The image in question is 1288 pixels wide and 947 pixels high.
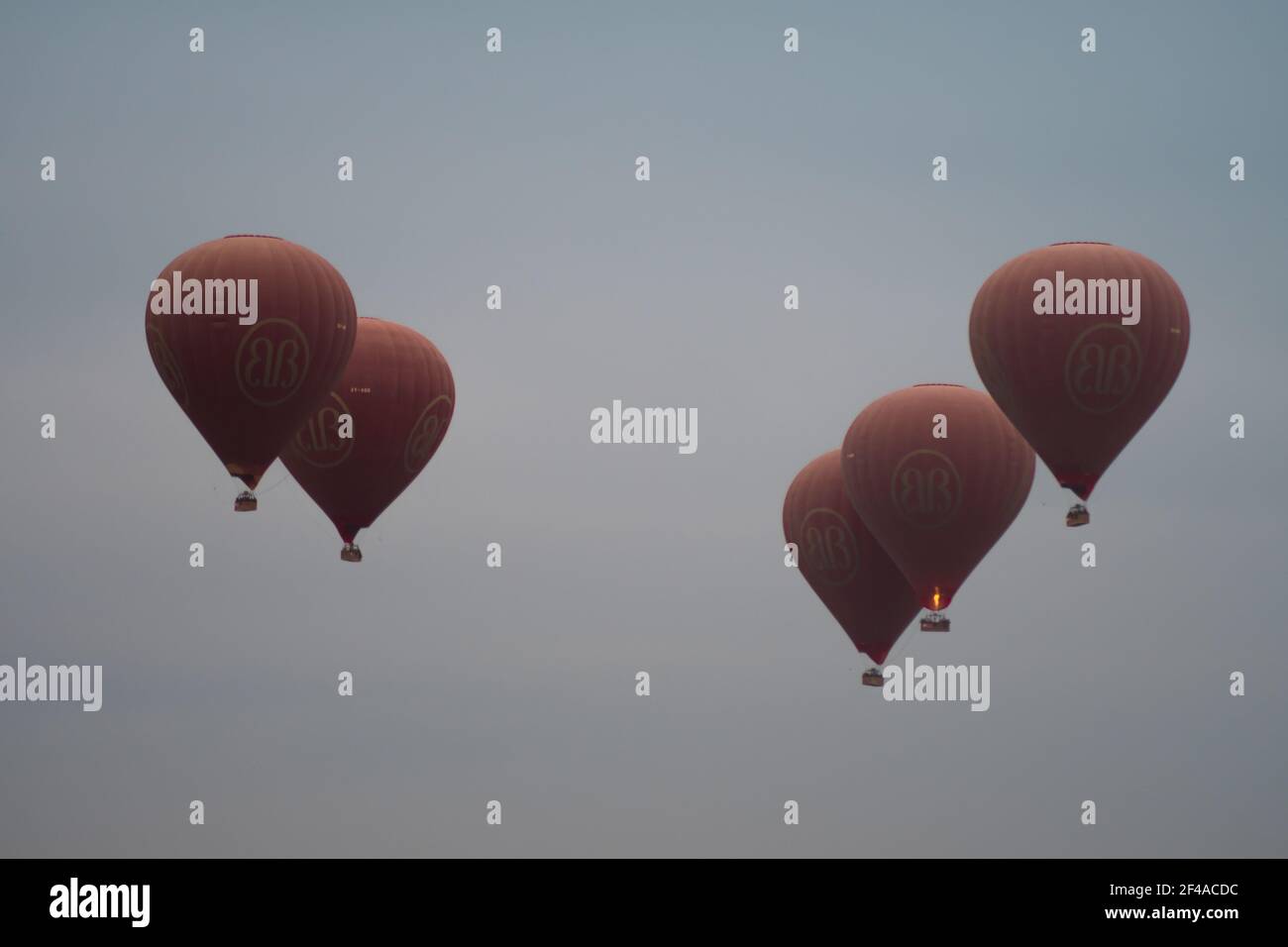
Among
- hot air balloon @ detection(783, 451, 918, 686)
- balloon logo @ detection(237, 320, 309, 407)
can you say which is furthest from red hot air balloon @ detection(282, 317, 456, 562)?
hot air balloon @ detection(783, 451, 918, 686)

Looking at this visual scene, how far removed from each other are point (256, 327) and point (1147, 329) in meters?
13.5

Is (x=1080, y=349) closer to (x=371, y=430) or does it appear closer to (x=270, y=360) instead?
(x=371, y=430)

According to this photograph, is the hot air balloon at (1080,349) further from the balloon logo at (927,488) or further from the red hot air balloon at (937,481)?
the balloon logo at (927,488)

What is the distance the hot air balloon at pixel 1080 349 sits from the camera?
43.6 m

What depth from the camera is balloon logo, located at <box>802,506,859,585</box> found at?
47.2 meters

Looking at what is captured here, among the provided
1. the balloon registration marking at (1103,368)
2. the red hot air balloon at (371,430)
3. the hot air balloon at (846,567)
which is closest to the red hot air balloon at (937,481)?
the hot air balloon at (846,567)

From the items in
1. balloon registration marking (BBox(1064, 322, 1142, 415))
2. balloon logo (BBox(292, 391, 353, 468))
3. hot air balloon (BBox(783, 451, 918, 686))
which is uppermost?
balloon registration marking (BBox(1064, 322, 1142, 415))

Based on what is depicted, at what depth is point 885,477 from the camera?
45.2 meters

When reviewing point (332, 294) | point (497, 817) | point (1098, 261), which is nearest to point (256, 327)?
point (332, 294)

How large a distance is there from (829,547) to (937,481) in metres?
3.13

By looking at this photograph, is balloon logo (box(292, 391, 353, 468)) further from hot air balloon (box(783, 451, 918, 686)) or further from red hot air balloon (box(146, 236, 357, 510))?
hot air balloon (box(783, 451, 918, 686))

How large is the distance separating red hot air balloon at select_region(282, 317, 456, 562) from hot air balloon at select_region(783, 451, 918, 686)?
20.8ft

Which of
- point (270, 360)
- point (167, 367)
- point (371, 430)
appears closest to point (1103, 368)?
point (371, 430)

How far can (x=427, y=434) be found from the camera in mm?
47344
